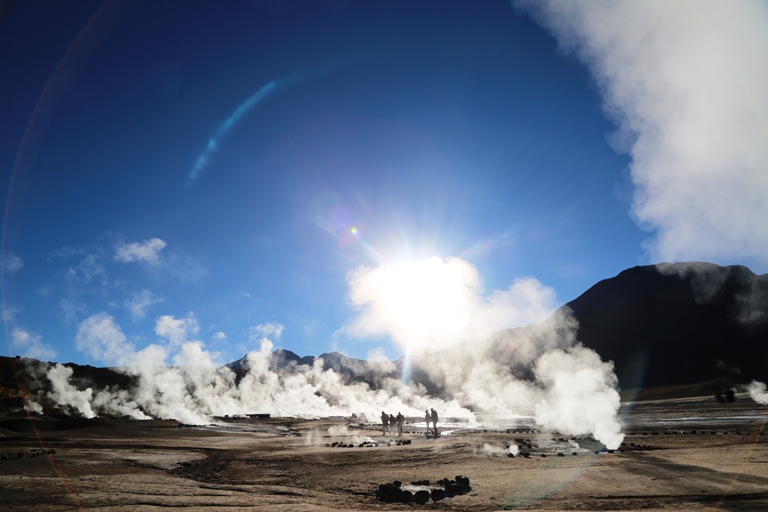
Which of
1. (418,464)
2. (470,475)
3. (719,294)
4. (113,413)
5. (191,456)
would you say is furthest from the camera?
(719,294)

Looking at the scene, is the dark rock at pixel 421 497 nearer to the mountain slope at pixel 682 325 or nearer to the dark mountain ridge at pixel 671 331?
the dark mountain ridge at pixel 671 331

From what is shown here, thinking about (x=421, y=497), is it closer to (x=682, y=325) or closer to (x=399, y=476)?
(x=399, y=476)

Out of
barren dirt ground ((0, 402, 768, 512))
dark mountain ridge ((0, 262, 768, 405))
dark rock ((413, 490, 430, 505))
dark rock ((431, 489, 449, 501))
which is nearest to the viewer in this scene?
barren dirt ground ((0, 402, 768, 512))

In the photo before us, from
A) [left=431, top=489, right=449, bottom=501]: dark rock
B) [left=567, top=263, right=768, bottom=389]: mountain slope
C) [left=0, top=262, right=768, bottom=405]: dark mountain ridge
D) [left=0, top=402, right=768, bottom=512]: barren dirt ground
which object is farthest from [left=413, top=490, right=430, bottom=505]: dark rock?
[left=567, top=263, right=768, bottom=389]: mountain slope

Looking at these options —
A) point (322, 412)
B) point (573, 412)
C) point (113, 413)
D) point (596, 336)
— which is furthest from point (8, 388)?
point (596, 336)

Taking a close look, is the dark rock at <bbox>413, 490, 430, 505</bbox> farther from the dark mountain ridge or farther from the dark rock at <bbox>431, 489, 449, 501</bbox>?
the dark mountain ridge

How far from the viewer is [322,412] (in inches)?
4018

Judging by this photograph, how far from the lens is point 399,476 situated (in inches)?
655

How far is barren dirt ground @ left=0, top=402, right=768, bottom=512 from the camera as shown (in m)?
11.5

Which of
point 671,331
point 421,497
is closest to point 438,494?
point 421,497

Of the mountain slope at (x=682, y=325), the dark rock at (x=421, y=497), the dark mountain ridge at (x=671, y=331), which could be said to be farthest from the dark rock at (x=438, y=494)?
the mountain slope at (x=682, y=325)

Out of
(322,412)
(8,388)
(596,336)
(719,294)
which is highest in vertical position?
(719,294)

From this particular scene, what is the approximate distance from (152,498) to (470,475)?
34.9 ft

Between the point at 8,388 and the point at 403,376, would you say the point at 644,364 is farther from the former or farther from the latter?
the point at 8,388
